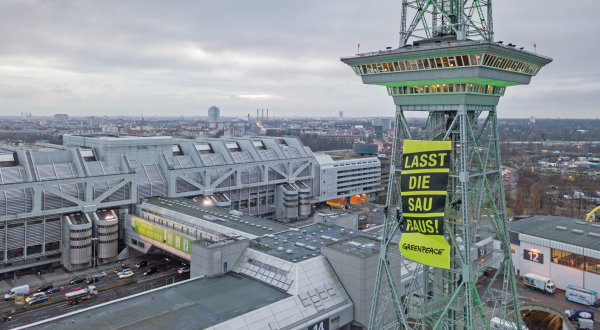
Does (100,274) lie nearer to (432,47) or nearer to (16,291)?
(16,291)

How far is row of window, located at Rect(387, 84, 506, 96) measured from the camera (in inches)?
1016

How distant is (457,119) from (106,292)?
53530 millimetres

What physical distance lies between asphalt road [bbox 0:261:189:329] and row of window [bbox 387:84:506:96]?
47.4 metres

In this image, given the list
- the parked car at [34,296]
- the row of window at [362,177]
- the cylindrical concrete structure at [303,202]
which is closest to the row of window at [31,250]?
the parked car at [34,296]

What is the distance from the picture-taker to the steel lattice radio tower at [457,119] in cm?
2492

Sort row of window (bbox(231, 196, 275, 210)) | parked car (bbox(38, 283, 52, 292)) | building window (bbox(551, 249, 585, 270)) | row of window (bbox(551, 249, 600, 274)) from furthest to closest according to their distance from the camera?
row of window (bbox(231, 196, 275, 210))
building window (bbox(551, 249, 585, 270))
parked car (bbox(38, 283, 52, 292))
row of window (bbox(551, 249, 600, 274))

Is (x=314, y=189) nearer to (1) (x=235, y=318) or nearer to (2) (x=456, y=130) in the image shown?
(1) (x=235, y=318)

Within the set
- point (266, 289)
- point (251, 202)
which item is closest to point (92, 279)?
point (266, 289)

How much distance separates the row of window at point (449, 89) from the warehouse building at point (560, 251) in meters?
44.9

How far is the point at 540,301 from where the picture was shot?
57.8 meters

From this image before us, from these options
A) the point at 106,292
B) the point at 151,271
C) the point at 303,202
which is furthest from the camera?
the point at 303,202

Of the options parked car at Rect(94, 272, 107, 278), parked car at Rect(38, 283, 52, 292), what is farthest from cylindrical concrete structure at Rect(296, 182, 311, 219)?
parked car at Rect(38, 283, 52, 292)

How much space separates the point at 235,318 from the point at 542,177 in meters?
154

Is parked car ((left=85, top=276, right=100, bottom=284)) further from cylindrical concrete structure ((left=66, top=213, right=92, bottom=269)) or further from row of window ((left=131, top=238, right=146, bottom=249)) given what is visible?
row of window ((left=131, top=238, right=146, bottom=249))
